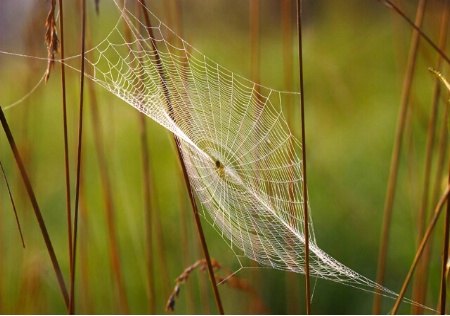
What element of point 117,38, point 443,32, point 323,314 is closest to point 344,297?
point 323,314

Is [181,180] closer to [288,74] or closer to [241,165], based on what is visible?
[241,165]

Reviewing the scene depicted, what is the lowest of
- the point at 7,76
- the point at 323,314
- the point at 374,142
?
the point at 323,314

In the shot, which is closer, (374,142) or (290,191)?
(290,191)

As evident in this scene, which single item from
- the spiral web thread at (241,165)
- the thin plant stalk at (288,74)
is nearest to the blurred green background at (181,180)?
A: the thin plant stalk at (288,74)

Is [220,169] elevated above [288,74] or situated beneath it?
situated beneath

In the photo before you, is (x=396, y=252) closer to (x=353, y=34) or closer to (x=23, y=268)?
(x=353, y=34)

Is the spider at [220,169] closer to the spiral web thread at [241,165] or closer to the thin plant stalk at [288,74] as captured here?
the spiral web thread at [241,165]

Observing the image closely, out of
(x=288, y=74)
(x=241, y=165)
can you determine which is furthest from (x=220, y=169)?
(x=288, y=74)

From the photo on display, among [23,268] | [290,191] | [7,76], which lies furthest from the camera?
[7,76]

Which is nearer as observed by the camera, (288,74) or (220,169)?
(220,169)
